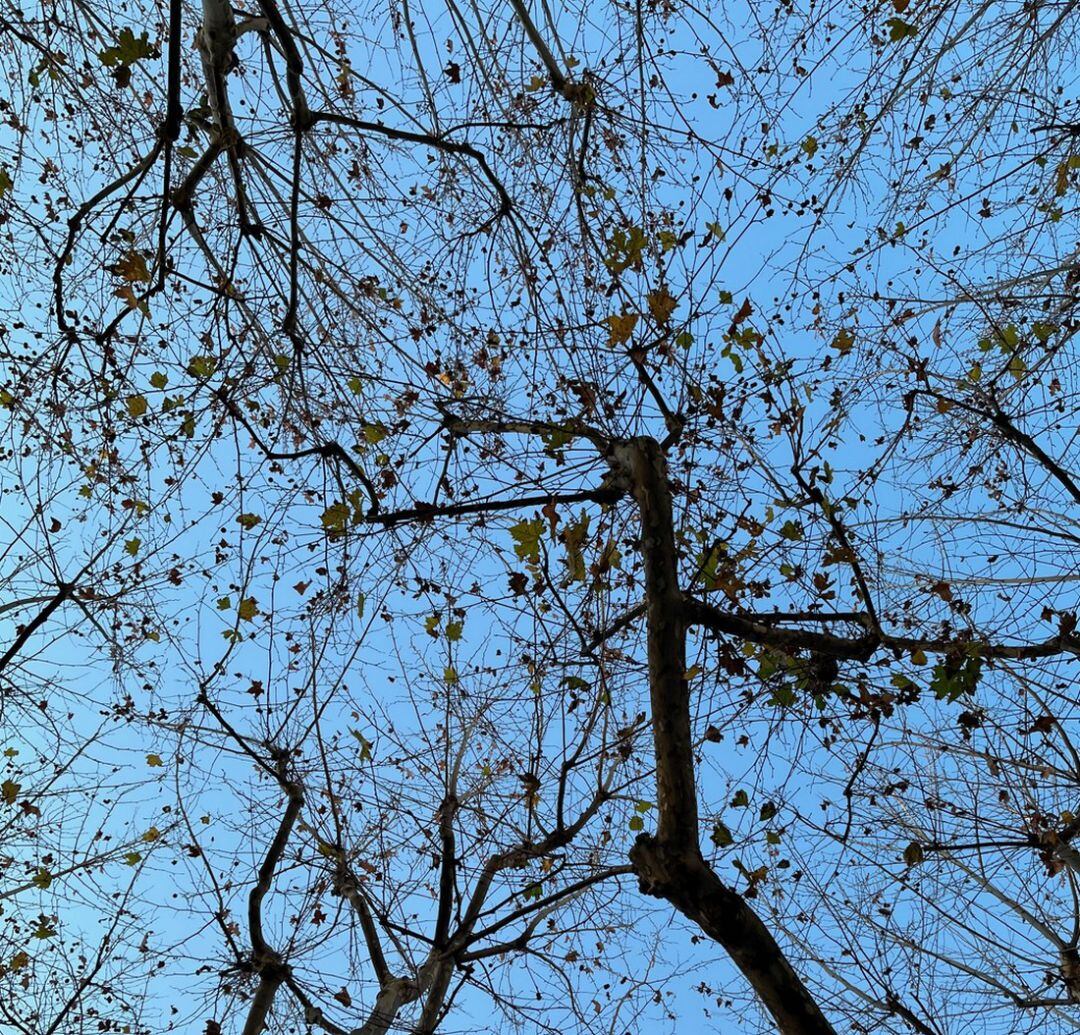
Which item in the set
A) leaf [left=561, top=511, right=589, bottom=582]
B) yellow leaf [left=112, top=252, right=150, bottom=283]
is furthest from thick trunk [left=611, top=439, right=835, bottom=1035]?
yellow leaf [left=112, top=252, right=150, bottom=283]

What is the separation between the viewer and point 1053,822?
15.9 feet

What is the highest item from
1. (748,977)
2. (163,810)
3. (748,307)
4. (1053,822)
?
(748,307)

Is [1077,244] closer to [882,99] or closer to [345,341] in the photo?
[882,99]

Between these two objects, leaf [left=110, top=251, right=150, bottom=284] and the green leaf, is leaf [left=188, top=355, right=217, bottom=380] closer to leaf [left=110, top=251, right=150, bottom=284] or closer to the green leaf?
leaf [left=110, top=251, right=150, bottom=284]

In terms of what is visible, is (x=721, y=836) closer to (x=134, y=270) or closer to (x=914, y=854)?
(x=914, y=854)

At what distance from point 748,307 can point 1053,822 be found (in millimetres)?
3335

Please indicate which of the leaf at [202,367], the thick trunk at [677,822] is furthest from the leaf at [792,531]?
the leaf at [202,367]

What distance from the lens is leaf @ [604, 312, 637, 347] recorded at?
431 cm

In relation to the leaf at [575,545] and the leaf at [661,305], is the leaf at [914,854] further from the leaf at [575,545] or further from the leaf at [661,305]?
the leaf at [661,305]

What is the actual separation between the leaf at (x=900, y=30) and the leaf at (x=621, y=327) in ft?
6.12

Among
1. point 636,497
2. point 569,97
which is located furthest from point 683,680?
point 569,97

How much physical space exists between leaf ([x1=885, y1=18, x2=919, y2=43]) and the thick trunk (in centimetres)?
242

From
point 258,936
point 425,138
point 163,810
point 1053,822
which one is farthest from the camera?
point 163,810

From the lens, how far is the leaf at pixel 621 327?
431cm
